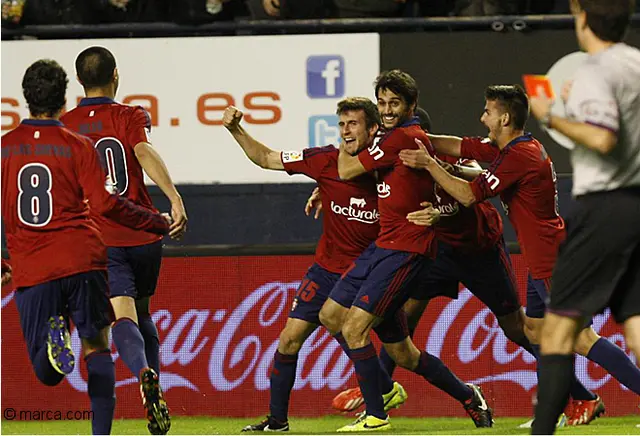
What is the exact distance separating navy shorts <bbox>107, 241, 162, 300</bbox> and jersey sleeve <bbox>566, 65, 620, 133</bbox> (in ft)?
10.1

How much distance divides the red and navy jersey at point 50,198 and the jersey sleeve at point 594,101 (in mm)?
2149

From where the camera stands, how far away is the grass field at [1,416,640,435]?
770 cm

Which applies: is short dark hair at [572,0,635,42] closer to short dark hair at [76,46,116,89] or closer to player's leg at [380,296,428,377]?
short dark hair at [76,46,116,89]

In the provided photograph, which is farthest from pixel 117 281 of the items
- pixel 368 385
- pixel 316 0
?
pixel 316 0

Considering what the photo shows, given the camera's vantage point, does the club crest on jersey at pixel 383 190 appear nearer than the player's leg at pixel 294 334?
Yes

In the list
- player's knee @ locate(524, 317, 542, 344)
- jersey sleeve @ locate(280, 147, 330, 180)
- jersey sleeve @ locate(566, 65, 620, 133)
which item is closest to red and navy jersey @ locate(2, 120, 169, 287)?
jersey sleeve @ locate(280, 147, 330, 180)

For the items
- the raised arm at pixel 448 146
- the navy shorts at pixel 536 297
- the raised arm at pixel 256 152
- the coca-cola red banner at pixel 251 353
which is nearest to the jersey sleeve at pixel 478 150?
the raised arm at pixel 448 146

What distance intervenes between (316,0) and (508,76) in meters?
1.61

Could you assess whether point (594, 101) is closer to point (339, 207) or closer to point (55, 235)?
point (55, 235)

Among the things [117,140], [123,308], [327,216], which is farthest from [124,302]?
[327,216]

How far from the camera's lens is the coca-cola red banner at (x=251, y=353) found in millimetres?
8930

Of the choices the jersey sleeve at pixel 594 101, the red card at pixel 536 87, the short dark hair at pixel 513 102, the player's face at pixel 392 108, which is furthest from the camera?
the player's face at pixel 392 108

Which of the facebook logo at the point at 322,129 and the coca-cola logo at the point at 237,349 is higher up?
the facebook logo at the point at 322,129

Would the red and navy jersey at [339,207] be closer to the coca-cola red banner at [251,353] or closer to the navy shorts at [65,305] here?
the coca-cola red banner at [251,353]
